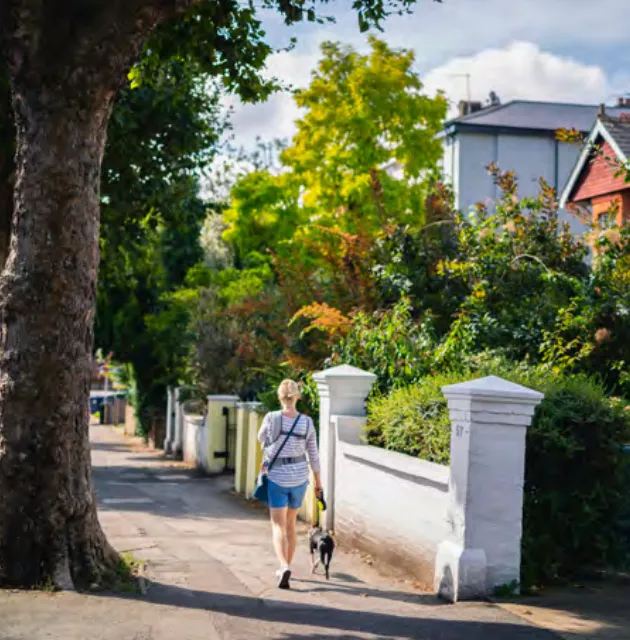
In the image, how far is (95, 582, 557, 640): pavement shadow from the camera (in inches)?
313

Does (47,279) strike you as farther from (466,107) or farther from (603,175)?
(466,107)

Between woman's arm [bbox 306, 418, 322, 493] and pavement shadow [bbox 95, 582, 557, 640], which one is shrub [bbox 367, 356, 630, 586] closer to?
pavement shadow [bbox 95, 582, 557, 640]

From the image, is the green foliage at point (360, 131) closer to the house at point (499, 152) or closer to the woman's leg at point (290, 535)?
the house at point (499, 152)

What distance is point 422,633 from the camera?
26.3ft

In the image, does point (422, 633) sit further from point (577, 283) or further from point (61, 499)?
point (577, 283)

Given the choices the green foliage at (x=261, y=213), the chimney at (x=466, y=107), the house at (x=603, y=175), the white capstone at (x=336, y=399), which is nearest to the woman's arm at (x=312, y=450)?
the white capstone at (x=336, y=399)

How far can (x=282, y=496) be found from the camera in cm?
1048

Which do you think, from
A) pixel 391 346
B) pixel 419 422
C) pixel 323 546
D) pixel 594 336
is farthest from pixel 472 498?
pixel 391 346

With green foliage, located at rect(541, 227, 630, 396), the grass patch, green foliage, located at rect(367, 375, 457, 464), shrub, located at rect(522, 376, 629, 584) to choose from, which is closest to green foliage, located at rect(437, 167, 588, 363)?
green foliage, located at rect(541, 227, 630, 396)

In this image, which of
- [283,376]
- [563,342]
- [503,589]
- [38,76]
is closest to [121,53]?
[38,76]

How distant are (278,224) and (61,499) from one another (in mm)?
24297

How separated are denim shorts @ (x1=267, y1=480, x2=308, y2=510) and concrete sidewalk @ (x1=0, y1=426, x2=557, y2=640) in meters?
0.73

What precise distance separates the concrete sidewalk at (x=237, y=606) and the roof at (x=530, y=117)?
32762 mm

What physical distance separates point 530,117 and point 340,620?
1654 inches
